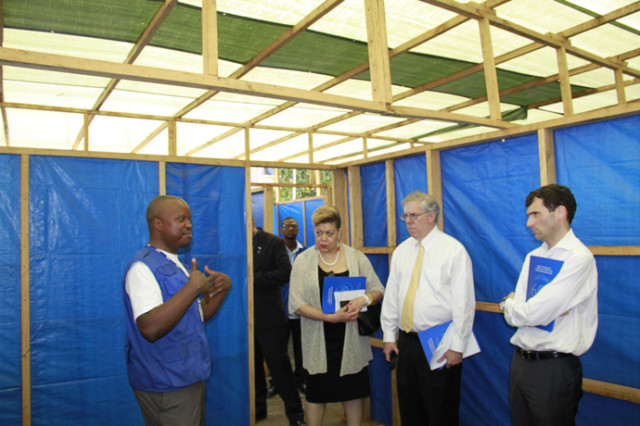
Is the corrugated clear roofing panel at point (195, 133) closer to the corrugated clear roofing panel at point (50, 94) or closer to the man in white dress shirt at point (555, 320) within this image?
the corrugated clear roofing panel at point (50, 94)

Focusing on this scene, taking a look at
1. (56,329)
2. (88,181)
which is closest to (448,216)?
(88,181)

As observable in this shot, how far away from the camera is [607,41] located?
13.2 ft

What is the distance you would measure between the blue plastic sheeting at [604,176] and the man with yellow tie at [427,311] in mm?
753

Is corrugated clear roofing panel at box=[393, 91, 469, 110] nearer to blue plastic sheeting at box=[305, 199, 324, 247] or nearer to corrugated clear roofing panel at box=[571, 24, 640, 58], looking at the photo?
corrugated clear roofing panel at box=[571, 24, 640, 58]

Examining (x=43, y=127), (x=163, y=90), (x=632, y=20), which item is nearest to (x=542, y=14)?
(x=632, y=20)

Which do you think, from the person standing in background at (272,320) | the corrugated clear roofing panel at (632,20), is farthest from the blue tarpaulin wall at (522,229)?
the corrugated clear roofing panel at (632,20)

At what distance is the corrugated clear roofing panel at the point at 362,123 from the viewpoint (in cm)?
630

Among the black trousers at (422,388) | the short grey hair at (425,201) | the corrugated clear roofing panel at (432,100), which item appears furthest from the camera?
the corrugated clear roofing panel at (432,100)

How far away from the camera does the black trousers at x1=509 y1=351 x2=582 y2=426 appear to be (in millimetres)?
2111

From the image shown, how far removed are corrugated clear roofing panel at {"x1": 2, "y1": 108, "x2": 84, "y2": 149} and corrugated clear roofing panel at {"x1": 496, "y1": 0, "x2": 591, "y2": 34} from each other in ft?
15.5

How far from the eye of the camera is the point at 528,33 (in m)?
3.34

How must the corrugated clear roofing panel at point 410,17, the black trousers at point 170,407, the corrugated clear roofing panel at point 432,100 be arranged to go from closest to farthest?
the black trousers at point 170,407, the corrugated clear roofing panel at point 410,17, the corrugated clear roofing panel at point 432,100

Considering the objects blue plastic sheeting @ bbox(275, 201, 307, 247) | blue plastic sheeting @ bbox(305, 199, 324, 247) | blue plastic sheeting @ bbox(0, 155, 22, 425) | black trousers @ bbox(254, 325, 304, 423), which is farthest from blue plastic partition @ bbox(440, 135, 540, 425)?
→ blue plastic sheeting @ bbox(275, 201, 307, 247)

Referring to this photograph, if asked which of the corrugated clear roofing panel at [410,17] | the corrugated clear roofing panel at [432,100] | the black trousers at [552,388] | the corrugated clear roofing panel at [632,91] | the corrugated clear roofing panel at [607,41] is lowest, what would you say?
the black trousers at [552,388]
